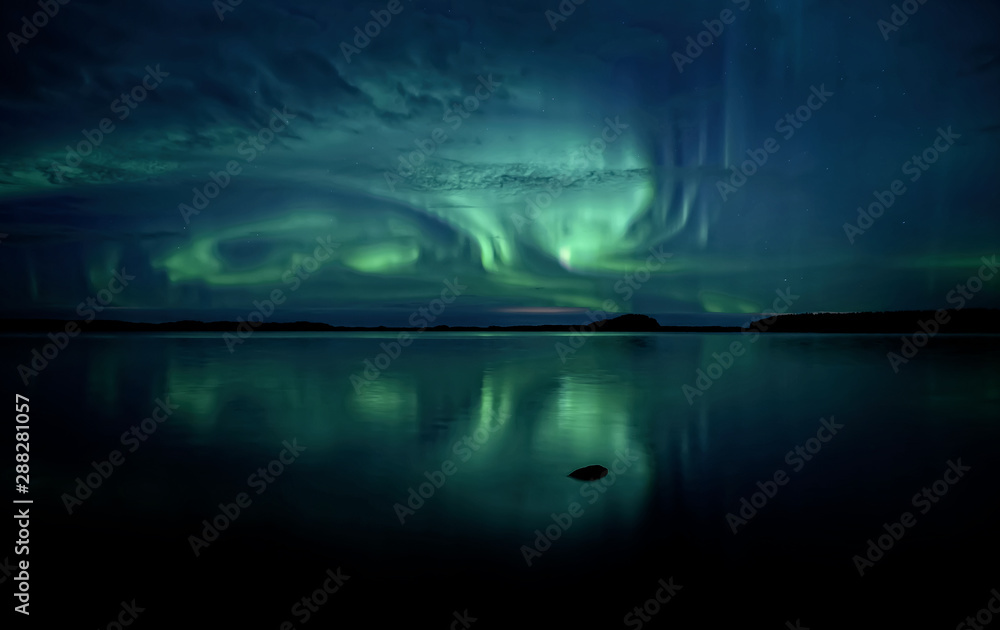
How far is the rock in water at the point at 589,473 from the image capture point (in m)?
13.5

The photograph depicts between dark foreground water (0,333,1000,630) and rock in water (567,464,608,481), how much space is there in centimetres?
28

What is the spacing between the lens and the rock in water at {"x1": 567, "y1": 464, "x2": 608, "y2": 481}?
13.5 metres

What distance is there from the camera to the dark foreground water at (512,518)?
7566mm

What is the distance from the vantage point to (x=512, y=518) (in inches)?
433

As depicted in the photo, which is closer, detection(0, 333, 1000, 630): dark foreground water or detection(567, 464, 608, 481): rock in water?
detection(0, 333, 1000, 630): dark foreground water

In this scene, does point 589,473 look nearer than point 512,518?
No

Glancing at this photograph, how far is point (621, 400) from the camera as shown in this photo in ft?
96.8

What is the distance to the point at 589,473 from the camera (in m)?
13.6

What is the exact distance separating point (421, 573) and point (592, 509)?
401cm

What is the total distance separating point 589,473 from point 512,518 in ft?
10.3

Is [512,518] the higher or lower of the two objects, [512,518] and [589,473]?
the lower

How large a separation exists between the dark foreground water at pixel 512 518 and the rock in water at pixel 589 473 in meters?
0.28

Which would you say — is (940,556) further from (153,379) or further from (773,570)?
(153,379)

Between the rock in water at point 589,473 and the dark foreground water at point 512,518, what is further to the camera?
the rock in water at point 589,473
